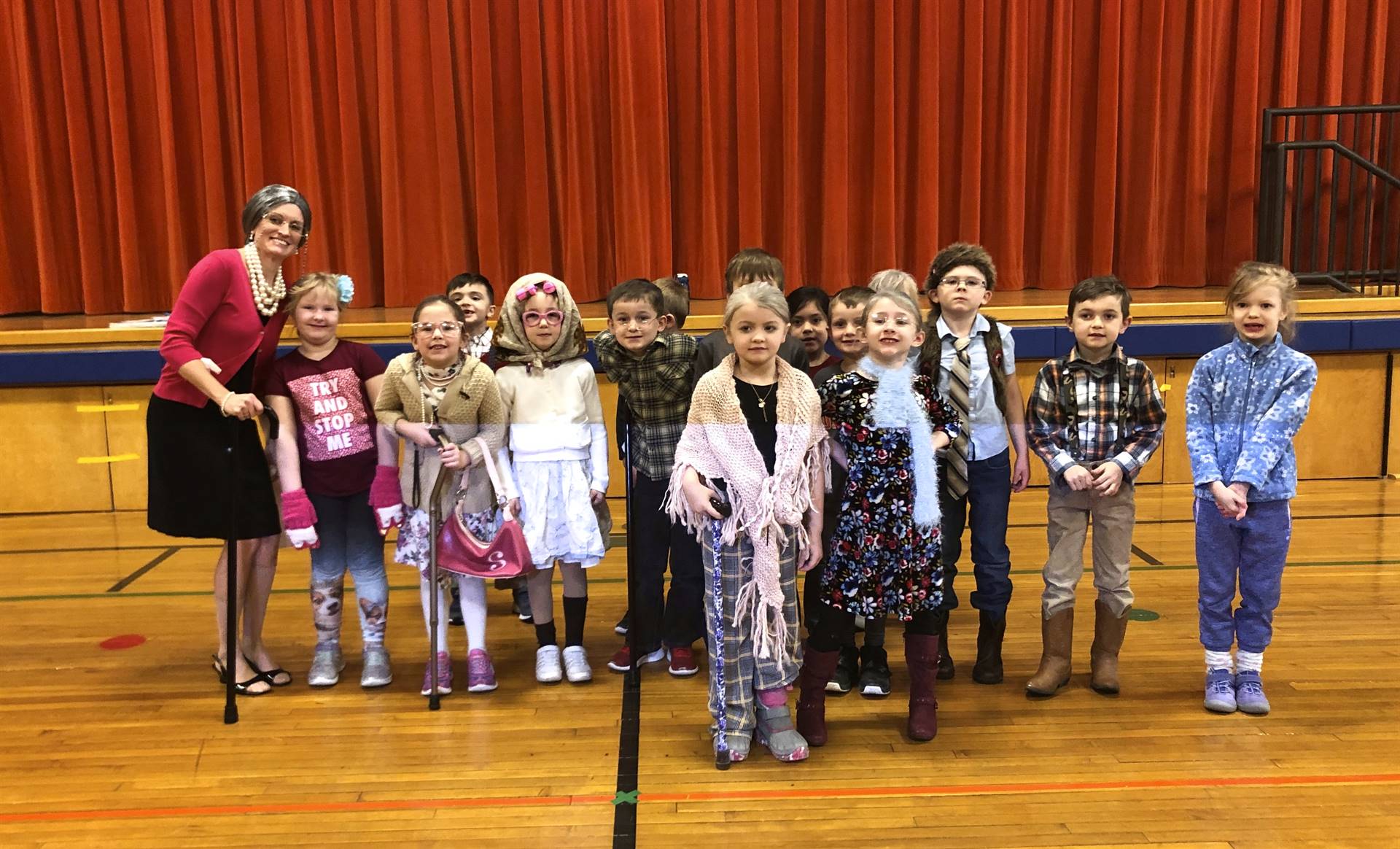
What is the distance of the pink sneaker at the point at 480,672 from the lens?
3.03m

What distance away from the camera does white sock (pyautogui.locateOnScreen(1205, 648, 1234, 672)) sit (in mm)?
2846

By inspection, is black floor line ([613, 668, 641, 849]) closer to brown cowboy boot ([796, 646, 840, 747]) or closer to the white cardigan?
brown cowboy boot ([796, 646, 840, 747])

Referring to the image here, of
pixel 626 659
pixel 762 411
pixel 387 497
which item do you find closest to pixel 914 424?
pixel 762 411

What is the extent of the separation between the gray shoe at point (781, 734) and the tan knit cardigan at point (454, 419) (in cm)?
96

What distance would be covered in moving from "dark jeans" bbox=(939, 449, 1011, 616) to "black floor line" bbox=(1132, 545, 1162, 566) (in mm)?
1352

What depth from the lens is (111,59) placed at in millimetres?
6188

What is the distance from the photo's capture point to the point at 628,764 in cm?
→ 259

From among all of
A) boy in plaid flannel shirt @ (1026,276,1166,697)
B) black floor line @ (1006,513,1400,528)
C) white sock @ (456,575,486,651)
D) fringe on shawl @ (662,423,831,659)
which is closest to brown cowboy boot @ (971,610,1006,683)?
boy in plaid flannel shirt @ (1026,276,1166,697)

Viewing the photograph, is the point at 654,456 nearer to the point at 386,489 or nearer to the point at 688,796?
the point at 386,489

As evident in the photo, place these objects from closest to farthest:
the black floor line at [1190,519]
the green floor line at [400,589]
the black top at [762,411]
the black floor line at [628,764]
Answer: the black floor line at [628,764] → the black top at [762,411] → the green floor line at [400,589] → the black floor line at [1190,519]

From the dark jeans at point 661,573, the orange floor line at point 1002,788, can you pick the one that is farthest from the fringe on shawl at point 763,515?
the dark jeans at point 661,573

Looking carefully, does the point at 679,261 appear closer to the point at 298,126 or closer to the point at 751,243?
the point at 751,243

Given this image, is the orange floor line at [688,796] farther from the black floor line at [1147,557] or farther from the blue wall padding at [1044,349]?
the blue wall padding at [1044,349]

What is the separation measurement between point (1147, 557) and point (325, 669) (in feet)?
9.51
